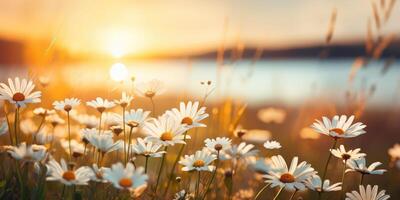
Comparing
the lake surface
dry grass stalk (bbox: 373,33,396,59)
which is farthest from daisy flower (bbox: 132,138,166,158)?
dry grass stalk (bbox: 373,33,396,59)

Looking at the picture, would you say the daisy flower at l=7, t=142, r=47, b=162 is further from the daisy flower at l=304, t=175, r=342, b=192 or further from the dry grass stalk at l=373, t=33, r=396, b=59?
the dry grass stalk at l=373, t=33, r=396, b=59

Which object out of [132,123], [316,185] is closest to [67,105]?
[132,123]

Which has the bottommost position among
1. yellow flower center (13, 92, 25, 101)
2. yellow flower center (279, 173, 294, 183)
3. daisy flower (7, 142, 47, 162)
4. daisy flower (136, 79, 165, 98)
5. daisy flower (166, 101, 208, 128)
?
yellow flower center (279, 173, 294, 183)

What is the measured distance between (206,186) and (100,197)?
0.46m

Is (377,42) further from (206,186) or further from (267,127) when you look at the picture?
(267,127)

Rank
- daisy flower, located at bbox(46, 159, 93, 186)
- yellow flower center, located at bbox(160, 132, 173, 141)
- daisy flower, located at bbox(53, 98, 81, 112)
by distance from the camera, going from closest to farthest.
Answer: daisy flower, located at bbox(46, 159, 93, 186)
yellow flower center, located at bbox(160, 132, 173, 141)
daisy flower, located at bbox(53, 98, 81, 112)

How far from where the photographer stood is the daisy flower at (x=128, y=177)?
5.40 feet

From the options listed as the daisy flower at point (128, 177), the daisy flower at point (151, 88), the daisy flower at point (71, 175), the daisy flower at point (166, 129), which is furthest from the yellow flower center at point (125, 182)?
the daisy flower at point (151, 88)

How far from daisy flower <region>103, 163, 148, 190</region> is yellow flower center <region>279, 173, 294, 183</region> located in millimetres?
556

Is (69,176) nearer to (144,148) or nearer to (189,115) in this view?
(144,148)

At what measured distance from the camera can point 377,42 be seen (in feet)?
11.7

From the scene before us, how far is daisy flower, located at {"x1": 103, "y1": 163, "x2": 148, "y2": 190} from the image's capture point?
1.65 m

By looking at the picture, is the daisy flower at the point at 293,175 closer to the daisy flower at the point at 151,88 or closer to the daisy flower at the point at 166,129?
the daisy flower at the point at 166,129

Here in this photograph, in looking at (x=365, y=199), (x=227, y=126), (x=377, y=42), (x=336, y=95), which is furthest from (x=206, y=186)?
(x=336, y=95)
